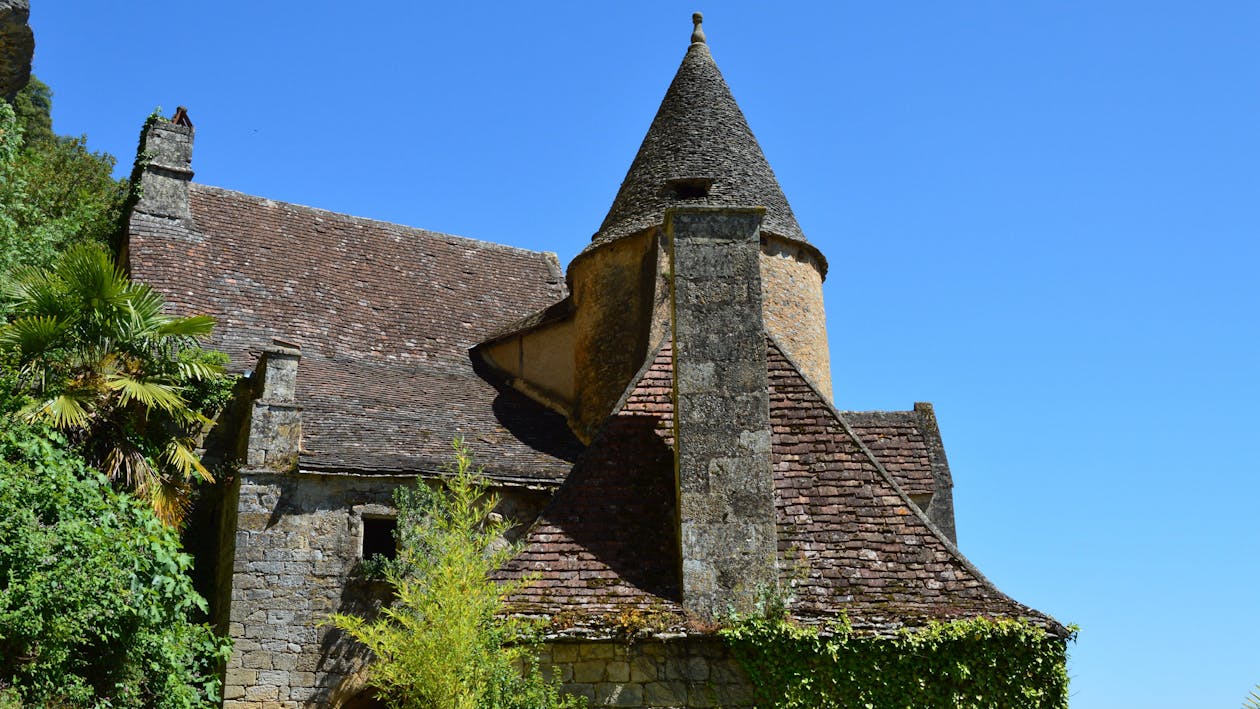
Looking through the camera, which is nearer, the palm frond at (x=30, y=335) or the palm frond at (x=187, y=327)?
the palm frond at (x=30, y=335)

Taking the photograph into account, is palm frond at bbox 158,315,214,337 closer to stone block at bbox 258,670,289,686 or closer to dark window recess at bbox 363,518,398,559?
dark window recess at bbox 363,518,398,559

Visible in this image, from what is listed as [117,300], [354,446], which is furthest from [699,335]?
[117,300]

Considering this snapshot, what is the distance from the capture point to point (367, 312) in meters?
17.5

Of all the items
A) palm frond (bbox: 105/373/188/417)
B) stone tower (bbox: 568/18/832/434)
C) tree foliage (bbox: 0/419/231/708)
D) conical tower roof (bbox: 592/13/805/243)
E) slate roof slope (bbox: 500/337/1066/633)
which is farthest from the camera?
conical tower roof (bbox: 592/13/805/243)

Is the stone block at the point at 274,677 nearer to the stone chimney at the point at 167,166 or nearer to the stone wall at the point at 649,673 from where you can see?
the stone wall at the point at 649,673

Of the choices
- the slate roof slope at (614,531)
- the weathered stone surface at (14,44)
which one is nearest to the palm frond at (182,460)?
the slate roof slope at (614,531)

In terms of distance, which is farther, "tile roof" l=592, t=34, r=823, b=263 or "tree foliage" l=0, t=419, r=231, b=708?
"tile roof" l=592, t=34, r=823, b=263

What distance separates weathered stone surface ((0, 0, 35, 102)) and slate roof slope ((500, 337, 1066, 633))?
9576 mm

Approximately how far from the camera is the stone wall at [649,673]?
873 centimetres

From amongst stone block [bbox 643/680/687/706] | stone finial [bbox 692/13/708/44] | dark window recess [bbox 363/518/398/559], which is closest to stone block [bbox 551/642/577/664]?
stone block [bbox 643/680/687/706]

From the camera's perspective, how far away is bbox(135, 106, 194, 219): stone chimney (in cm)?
1725

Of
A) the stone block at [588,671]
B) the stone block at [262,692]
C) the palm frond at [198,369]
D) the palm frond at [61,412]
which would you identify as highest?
the palm frond at [198,369]

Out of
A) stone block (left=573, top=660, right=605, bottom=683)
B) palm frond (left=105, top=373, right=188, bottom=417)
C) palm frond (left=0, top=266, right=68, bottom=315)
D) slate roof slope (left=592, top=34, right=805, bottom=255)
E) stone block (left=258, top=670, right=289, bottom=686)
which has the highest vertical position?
slate roof slope (left=592, top=34, right=805, bottom=255)

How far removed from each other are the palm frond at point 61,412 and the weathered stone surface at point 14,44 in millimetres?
5406
